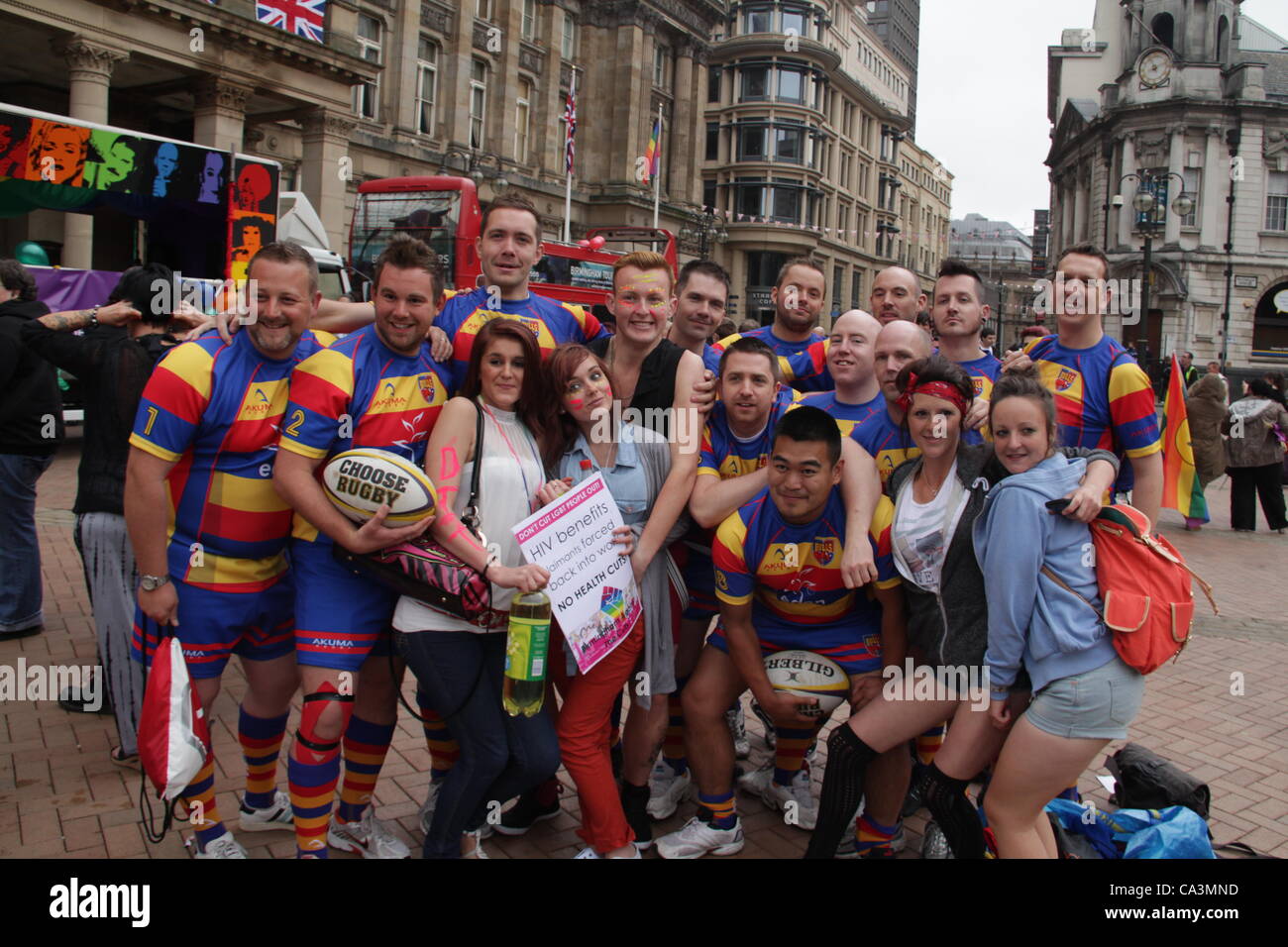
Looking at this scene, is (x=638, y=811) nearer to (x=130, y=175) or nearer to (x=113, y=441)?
(x=113, y=441)

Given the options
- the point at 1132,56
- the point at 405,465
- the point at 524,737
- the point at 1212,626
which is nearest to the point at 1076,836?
the point at 524,737

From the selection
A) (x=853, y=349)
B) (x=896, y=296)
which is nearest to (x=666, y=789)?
(x=853, y=349)

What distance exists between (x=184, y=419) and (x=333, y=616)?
0.96m

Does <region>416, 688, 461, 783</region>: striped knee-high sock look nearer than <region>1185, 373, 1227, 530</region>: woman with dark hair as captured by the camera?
Yes

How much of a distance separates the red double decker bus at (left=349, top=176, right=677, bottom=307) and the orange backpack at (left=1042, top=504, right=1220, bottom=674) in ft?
57.5

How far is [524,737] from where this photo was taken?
3.67 m

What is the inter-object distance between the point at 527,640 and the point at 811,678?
1.31m

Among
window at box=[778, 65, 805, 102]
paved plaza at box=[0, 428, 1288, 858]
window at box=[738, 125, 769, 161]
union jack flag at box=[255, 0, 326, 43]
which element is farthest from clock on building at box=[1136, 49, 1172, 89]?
paved plaza at box=[0, 428, 1288, 858]

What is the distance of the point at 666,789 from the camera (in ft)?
15.4

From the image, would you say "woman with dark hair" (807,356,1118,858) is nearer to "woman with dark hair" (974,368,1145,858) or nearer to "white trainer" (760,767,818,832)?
"woman with dark hair" (974,368,1145,858)

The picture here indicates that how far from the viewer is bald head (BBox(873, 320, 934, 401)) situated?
4207 mm

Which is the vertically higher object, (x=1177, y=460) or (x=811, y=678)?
(x=1177, y=460)

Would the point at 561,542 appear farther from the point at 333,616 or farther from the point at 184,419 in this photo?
the point at 184,419

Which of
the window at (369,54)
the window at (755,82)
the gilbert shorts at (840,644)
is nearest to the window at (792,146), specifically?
the window at (755,82)
